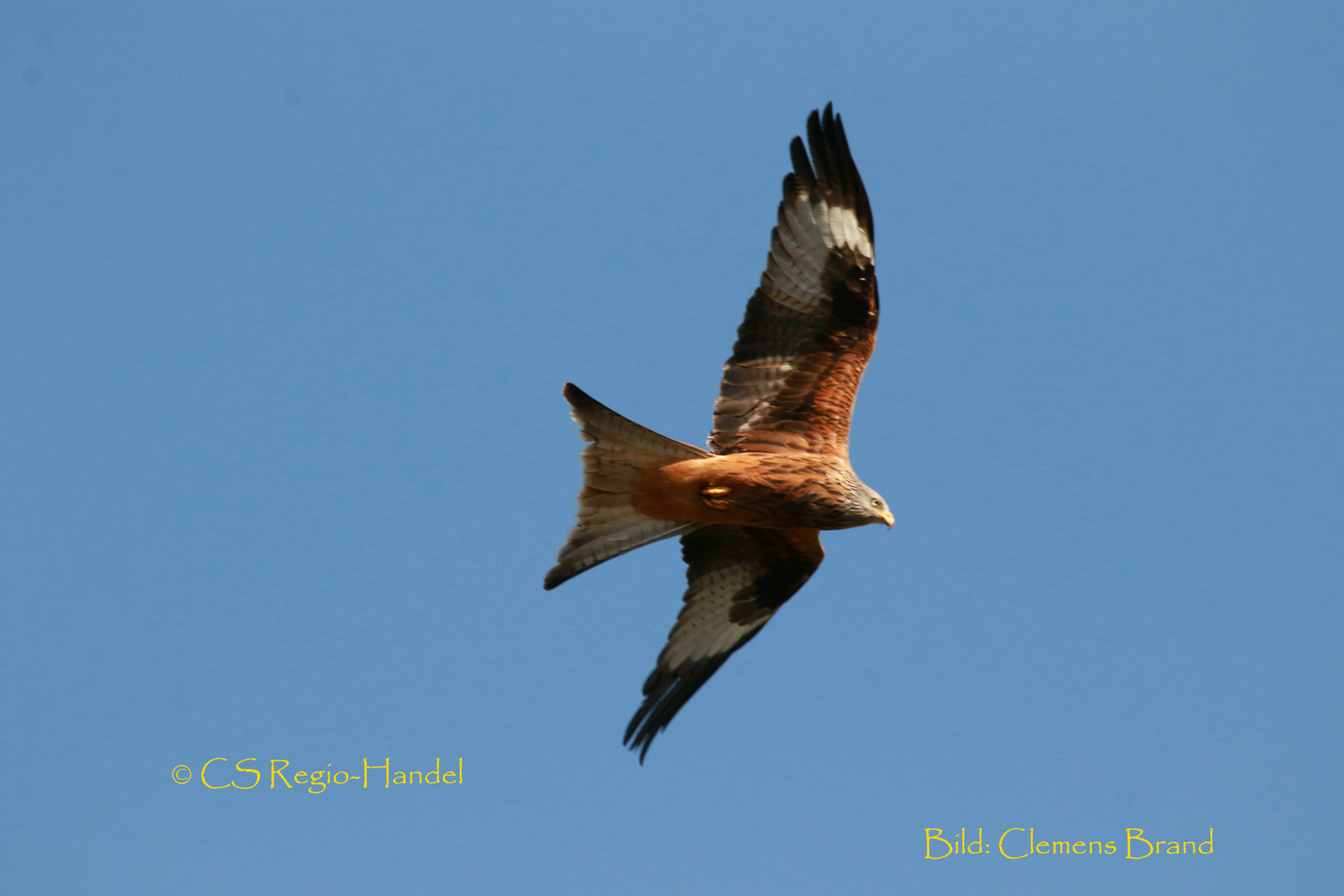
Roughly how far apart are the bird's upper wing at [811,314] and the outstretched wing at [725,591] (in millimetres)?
883

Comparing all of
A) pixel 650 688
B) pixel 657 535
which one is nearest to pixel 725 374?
pixel 657 535

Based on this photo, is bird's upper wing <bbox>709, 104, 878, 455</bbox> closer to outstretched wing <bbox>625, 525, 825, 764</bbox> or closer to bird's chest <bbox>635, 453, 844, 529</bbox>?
bird's chest <bbox>635, 453, 844, 529</bbox>

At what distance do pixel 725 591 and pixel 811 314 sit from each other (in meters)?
2.05

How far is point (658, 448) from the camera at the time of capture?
7.08 m

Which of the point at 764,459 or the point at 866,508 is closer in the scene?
the point at 866,508

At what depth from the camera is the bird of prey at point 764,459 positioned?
707 cm

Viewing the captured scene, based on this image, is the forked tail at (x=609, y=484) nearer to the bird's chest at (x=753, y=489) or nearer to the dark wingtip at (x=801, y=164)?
the bird's chest at (x=753, y=489)

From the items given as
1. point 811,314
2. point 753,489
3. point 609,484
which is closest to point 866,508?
point 753,489

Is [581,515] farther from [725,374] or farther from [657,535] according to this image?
[725,374]

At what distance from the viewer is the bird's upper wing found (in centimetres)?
752

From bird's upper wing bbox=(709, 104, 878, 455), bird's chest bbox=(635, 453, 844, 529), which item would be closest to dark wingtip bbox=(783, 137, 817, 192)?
bird's upper wing bbox=(709, 104, 878, 455)

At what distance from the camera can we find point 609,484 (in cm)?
722

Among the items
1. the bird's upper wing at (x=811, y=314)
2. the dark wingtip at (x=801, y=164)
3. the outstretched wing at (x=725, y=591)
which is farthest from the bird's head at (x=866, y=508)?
the dark wingtip at (x=801, y=164)

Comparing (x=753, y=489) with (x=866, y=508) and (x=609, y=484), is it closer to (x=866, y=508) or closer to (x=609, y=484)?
(x=866, y=508)
